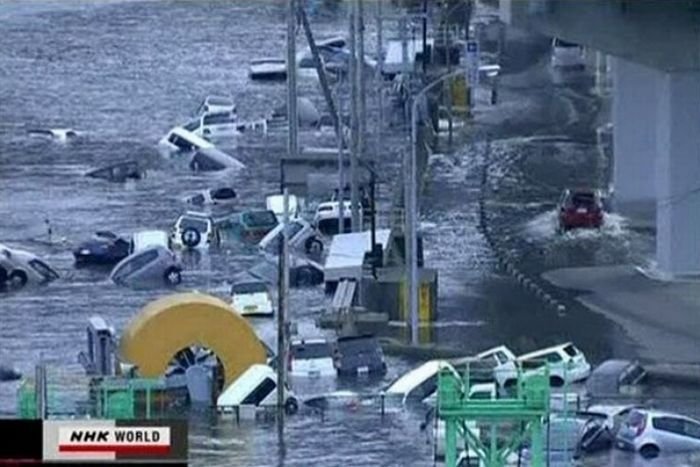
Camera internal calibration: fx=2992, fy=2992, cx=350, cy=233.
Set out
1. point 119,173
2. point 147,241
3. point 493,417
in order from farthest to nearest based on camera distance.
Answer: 1. point 119,173
2. point 147,241
3. point 493,417

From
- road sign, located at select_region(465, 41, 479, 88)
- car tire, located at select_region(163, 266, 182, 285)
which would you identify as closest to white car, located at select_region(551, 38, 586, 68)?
road sign, located at select_region(465, 41, 479, 88)

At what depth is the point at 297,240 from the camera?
76.9 ft

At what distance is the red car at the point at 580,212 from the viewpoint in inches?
963

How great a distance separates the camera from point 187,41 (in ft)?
136

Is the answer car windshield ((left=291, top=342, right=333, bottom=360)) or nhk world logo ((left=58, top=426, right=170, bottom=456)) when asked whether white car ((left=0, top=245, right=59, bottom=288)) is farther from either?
nhk world logo ((left=58, top=426, right=170, bottom=456))

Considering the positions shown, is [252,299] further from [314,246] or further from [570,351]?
[570,351]

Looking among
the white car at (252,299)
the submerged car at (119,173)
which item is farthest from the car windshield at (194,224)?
the submerged car at (119,173)

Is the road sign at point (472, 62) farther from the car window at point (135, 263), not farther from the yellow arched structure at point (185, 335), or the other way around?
the yellow arched structure at point (185, 335)

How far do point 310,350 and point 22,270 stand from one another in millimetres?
4680

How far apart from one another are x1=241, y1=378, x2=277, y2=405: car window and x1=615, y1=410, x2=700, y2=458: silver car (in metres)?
2.17

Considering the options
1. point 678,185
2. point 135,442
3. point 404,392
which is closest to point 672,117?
point 678,185

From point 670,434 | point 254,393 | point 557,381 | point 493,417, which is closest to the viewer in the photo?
point 493,417

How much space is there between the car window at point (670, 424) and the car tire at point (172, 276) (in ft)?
24.0

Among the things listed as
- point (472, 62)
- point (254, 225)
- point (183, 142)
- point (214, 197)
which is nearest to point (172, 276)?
point (254, 225)
